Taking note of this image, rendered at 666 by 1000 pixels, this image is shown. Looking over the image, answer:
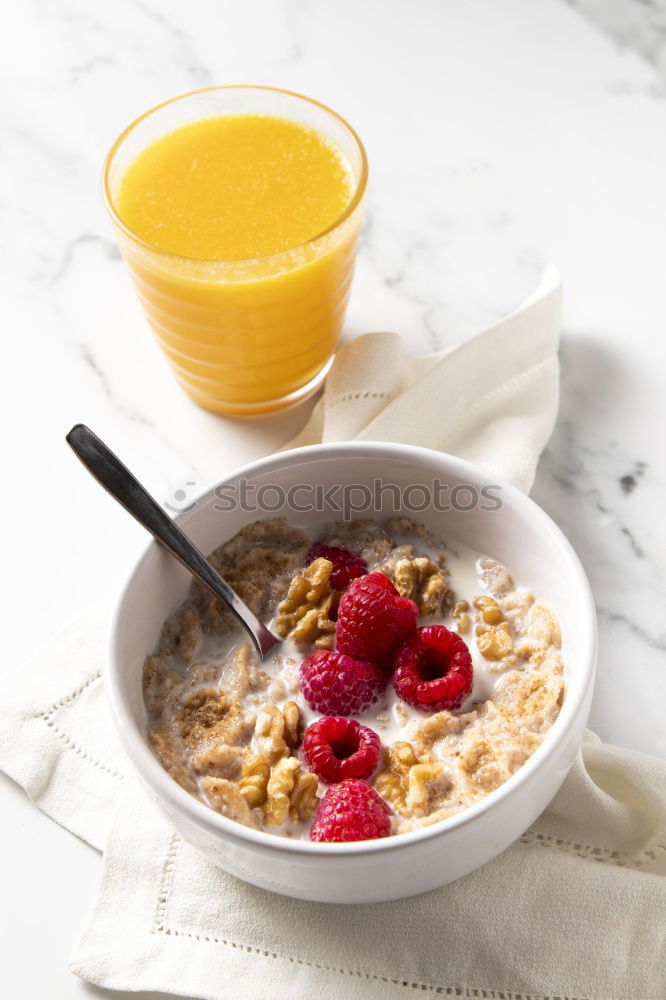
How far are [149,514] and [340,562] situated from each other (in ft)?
0.75

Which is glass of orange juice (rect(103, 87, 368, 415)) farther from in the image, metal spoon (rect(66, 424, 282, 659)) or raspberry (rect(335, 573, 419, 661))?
raspberry (rect(335, 573, 419, 661))

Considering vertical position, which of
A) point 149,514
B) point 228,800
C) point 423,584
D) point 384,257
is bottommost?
point 384,257

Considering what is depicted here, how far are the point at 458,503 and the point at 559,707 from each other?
27 centimetres

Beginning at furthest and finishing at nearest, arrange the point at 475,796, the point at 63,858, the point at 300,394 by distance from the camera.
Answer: the point at 300,394 < the point at 63,858 < the point at 475,796

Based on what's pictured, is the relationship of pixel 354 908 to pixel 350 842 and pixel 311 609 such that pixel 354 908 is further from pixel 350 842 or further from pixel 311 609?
pixel 311 609

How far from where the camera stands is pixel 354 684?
3.73ft

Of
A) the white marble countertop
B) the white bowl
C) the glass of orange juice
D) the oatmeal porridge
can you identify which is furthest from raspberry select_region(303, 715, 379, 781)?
the glass of orange juice

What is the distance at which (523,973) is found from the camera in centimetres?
109

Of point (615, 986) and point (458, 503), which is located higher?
point (458, 503)

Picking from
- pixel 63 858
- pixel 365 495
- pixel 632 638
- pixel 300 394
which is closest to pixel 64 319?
pixel 300 394

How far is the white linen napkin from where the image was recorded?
1100 mm

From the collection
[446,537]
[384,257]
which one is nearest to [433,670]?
[446,537]

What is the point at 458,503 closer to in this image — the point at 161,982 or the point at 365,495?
the point at 365,495

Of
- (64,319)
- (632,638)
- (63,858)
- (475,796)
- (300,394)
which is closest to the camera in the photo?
(475,796)
